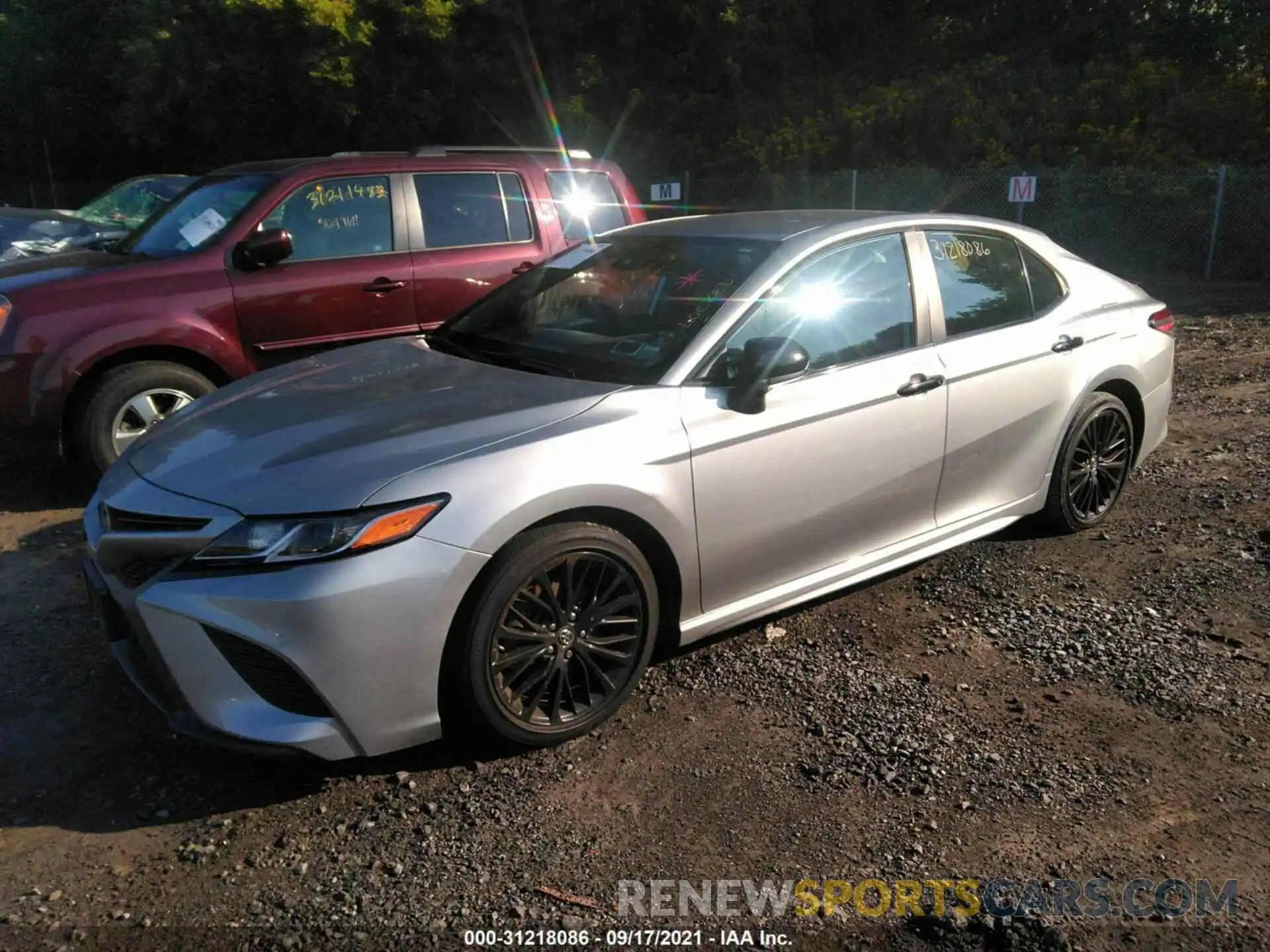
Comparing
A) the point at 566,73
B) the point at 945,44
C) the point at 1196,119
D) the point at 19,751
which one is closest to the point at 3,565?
the point at 19,751

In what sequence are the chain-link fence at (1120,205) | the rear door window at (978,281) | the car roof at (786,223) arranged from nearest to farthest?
the car roof at (786,223)
the rear door window at (978,281)
the chain-link fence at (1120,205)

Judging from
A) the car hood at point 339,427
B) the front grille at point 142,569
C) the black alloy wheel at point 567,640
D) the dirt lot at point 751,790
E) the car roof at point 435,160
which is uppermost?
the car roof at point 435,160

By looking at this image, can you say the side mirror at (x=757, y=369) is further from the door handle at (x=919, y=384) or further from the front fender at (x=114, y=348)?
the front fender at (x=114, y=348)

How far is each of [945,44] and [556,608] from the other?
2274cm

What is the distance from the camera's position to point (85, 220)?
12.4 meters

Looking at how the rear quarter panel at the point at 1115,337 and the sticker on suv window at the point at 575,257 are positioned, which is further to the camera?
the rear quarter panel at the point at 1115,337

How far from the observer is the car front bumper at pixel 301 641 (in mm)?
2764

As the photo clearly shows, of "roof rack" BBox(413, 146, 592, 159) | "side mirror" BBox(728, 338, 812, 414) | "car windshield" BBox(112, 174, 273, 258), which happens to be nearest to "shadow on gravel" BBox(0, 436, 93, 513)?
"car windshield" BBox(112, 174, 273, 258)

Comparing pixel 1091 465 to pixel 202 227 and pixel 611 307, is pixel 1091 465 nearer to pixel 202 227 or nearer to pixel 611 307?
pixel 611 307

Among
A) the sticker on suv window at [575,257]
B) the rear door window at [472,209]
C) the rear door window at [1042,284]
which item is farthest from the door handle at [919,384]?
the rear door window at [472,209]

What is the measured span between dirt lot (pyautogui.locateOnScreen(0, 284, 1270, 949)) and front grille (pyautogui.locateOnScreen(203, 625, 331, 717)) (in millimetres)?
178

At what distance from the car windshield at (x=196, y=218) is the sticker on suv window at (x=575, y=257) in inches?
94.6

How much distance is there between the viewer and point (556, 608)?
3164 mm

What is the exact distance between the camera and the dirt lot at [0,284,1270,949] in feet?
8.50
